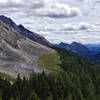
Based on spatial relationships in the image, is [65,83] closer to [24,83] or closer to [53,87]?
[53,87]

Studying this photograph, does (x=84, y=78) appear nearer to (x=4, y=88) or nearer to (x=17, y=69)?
(x=17, y=69)

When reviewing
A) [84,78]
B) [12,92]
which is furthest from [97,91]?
[12,92]

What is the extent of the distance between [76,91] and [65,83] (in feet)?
50.0

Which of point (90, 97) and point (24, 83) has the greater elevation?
point (24, 83)

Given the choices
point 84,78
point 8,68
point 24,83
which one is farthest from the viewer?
point 8,68

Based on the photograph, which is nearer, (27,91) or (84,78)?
(27,91)

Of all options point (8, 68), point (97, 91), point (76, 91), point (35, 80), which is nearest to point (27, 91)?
point (35, 80)

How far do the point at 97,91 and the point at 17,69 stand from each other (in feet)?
252

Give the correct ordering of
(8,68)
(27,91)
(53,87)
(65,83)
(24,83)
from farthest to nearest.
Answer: (8,68) → (65,83) → (53,87) → (24,83) → (27,91)

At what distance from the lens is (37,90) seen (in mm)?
115062

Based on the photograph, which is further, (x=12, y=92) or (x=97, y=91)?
(x=97, y=91)

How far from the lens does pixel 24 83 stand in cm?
11438

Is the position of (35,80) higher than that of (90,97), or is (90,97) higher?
(35,80)

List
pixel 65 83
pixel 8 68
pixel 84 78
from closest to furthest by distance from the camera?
pixel 65 83
pixel 84 78
pixel 8 68
